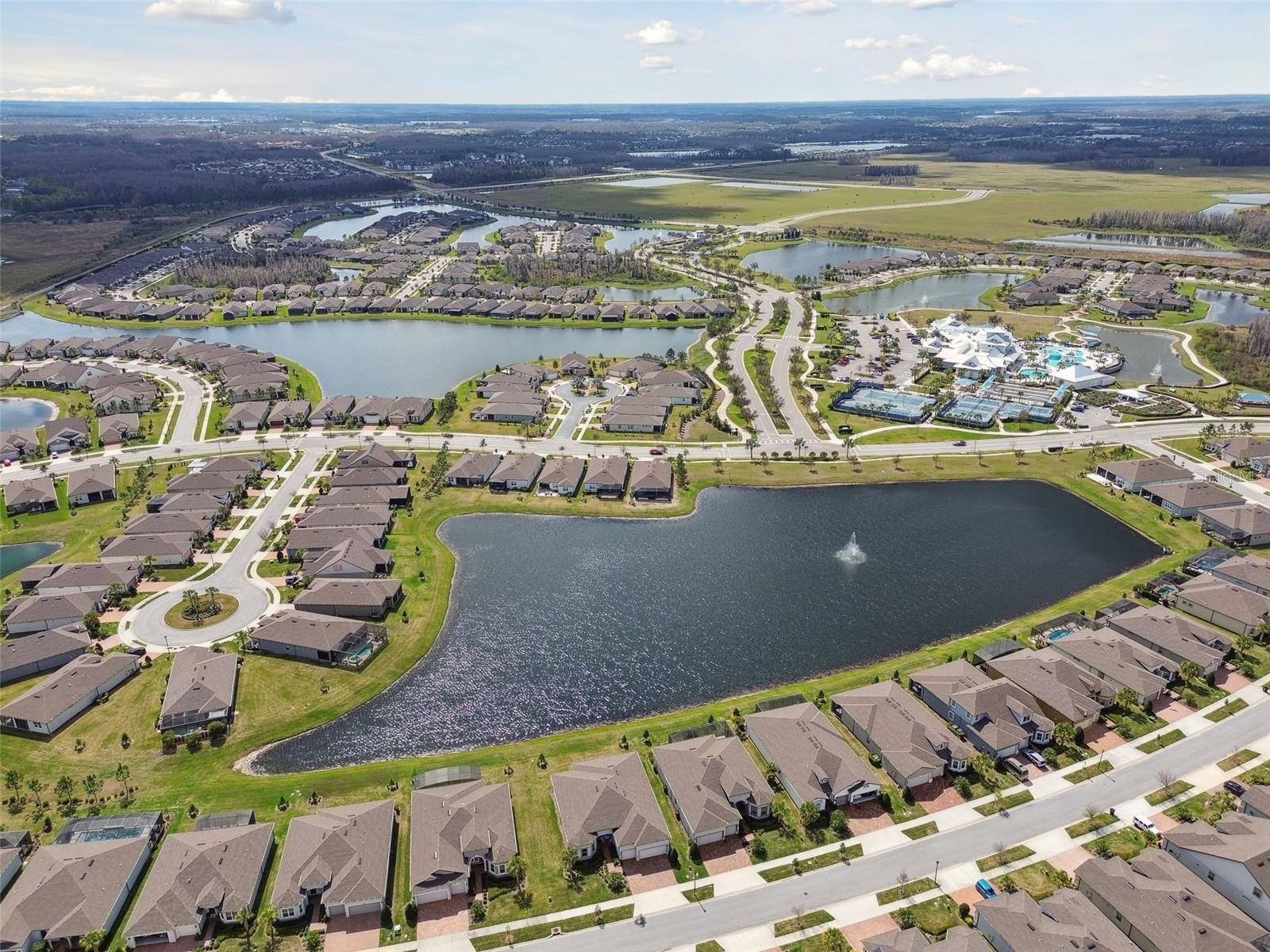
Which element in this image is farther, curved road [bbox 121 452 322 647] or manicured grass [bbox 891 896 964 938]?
curved road [bbox 121 452 322 647]

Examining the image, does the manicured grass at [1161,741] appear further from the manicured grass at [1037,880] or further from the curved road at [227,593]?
the curved road at [227,593]

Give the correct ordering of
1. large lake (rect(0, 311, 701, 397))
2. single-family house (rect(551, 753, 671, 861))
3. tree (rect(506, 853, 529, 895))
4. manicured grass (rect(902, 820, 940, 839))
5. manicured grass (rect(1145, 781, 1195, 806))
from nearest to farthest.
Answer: tree (rect(506, 853, 529, 895)) < single-family house (rect(551, 753, 671, 861)) < manicured grass (rect(902, 820, 940, 839)) < manicured grass (rect(1145, 781, 1195, 806)) < large lake (rect(0, 311, 701, 397))

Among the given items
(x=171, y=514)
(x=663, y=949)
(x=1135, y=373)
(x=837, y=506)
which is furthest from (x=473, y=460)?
(x=1135, y=373)

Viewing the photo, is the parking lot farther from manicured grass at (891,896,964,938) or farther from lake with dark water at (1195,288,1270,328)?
manicured grass at (891,896,964,938)

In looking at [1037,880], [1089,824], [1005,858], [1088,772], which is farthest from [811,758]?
[1088,772]

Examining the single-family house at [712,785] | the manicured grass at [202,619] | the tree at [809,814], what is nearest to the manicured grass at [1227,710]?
the tree at [809,814]

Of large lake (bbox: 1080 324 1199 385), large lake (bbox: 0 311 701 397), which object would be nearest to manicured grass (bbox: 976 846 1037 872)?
large lake (bbox: 1080 324 1199 385)
